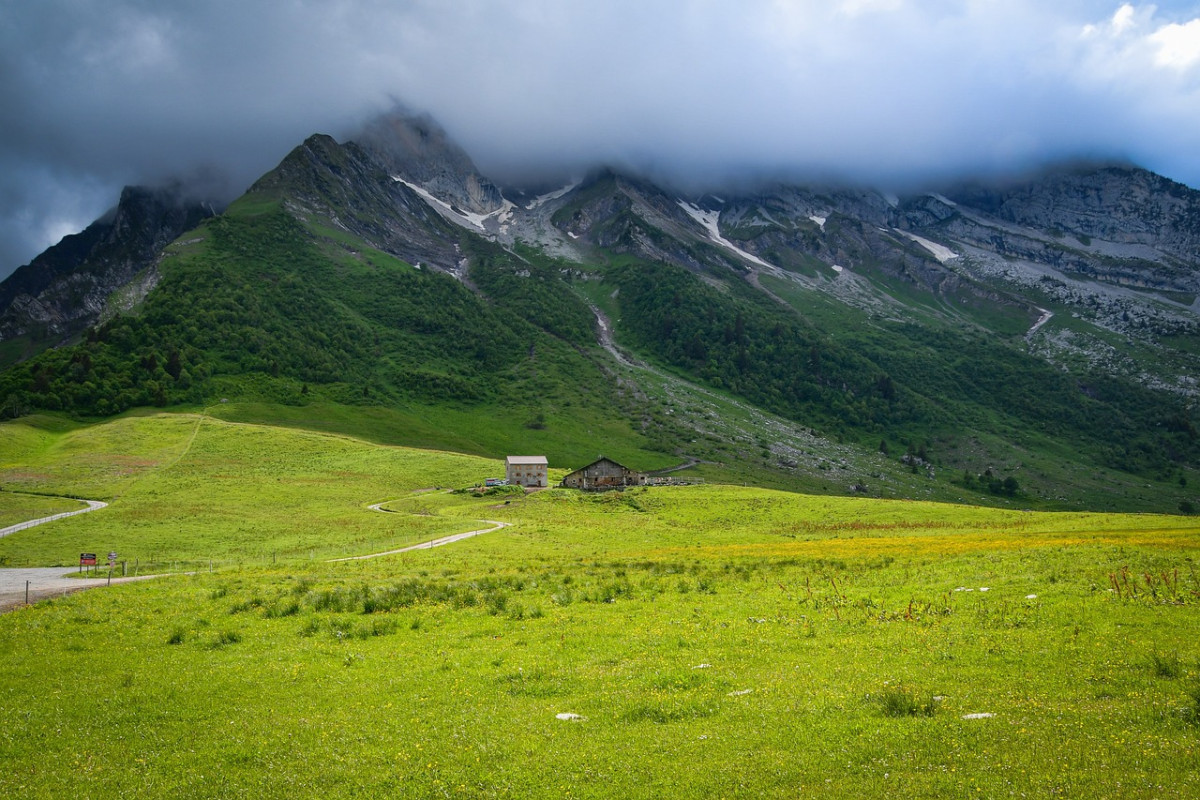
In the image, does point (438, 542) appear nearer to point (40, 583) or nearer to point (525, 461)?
point (40, 583)

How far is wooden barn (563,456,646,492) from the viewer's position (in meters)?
117

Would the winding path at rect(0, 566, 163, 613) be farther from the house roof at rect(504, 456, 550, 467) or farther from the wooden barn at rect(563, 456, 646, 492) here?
the wooden barn at rect(563, 456, 646, 492)

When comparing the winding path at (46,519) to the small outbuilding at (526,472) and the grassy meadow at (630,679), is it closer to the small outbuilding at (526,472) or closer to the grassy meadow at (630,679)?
the grassy meadow at (630,679)

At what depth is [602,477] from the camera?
118 m

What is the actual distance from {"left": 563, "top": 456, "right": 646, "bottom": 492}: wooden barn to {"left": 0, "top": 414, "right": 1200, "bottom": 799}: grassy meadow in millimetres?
76120

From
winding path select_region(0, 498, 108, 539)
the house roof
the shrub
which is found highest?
the house roof

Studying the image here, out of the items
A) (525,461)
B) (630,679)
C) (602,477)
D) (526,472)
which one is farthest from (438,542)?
(602,477)

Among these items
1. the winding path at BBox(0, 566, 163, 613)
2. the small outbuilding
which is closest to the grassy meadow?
the winding path at BBox(0, 566, 163, 613)

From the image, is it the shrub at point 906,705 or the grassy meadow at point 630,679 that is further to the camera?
the shrub at point 906,705

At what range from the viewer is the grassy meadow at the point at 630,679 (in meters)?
11.1

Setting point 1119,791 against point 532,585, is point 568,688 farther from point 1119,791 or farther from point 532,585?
point 532,585

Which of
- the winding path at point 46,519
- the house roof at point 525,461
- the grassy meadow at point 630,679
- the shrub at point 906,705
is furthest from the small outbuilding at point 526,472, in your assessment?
the shrub at point 906,705

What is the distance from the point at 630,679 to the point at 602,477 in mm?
101549

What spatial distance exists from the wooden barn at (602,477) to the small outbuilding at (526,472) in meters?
5.49
